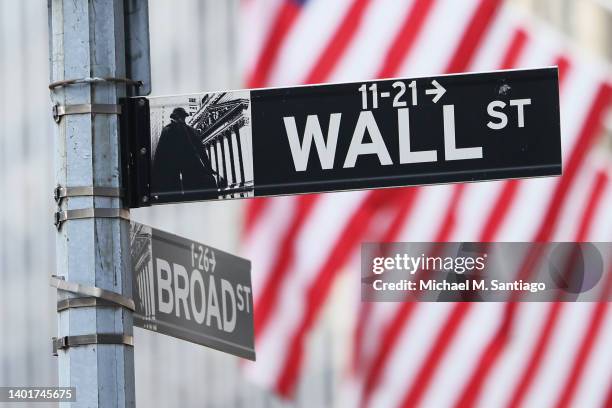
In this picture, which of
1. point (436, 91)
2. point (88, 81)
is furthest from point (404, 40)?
point (88, 81)

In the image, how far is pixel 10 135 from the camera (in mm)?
6758

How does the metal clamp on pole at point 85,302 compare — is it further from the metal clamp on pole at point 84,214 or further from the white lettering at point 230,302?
the white lettering at point 230,302

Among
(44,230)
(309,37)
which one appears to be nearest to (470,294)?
(309,37)

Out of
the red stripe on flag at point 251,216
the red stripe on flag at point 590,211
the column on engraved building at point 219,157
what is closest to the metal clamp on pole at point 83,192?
the column on engraved building at point 219,157

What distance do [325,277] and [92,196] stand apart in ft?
14.3

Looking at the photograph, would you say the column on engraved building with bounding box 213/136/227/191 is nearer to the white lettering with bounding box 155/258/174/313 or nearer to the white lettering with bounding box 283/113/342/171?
the white lettering with bounding box 283/113/342/171

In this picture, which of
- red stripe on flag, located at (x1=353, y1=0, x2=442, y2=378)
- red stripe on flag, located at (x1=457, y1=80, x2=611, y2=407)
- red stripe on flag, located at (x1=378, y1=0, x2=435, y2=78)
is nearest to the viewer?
red stripe on flag, located at (x1=457, y1=80, x2=611, y2=407)

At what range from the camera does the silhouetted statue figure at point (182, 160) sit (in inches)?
94.7

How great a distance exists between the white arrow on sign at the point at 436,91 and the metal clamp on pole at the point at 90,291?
28.6 inches

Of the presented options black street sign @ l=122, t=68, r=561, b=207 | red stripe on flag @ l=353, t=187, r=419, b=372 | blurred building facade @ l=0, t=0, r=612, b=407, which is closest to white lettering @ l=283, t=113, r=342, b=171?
black street sign @ l=122, t=68, r=561, b=207

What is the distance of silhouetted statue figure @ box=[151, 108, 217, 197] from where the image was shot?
7.89 feet

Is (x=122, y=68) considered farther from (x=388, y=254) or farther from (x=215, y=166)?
(x=388, y=254)

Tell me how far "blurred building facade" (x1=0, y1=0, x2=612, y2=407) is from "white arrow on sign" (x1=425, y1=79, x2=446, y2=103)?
425cm

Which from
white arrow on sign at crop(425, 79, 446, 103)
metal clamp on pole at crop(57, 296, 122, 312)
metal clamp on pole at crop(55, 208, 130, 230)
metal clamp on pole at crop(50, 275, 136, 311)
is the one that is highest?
white arrow on sign at crop(425, 79, 446, 103)
